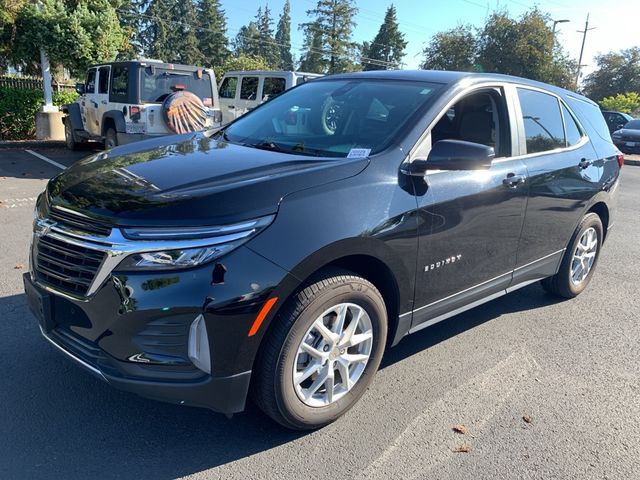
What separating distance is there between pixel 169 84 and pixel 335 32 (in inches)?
1879

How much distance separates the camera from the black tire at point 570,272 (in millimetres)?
4586

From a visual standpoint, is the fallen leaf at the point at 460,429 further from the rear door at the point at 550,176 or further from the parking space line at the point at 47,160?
the parking space line at the point at 47,160

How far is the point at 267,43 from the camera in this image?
8212 centimetres

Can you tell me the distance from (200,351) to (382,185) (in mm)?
1254

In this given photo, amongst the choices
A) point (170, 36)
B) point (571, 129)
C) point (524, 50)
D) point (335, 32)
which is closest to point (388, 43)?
point (335, 32)

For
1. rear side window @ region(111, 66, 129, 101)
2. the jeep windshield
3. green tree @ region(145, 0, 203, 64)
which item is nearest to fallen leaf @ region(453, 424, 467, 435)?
the jeep windshield

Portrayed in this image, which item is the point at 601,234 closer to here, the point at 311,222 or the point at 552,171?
the point at 552,171

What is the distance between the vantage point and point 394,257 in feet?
9.46

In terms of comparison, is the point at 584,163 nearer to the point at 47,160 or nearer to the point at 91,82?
the point at 91,82

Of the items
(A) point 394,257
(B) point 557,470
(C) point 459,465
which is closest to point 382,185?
(A) point 394,257

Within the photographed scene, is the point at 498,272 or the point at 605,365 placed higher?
the point at 498,272

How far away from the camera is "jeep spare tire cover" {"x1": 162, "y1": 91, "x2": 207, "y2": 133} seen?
9.64m

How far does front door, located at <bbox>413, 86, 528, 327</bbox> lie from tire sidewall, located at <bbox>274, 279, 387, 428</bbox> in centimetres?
35

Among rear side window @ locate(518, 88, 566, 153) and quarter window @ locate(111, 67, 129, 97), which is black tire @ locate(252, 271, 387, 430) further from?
quarter window @ locate(111, 67, 129, 97)
